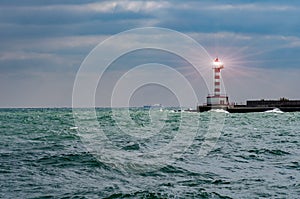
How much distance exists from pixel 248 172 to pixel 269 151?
8.01 metres

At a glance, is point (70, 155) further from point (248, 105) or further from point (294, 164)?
point (248, 105)

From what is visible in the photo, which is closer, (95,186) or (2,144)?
(95,186)

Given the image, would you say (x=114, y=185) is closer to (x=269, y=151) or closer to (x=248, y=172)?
(x=248, y=172)

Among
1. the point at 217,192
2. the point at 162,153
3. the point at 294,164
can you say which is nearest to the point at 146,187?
the point at 217,192

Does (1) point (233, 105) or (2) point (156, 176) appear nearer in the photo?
(2) point (156, 176)

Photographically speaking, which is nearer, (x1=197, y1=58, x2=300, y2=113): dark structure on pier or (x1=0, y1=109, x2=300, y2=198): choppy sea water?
(x1=0, y1=109, x2=300, y2=198): choppy sea water

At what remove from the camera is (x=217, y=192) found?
15.1 metres

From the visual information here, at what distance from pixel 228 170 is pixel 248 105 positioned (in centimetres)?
11039

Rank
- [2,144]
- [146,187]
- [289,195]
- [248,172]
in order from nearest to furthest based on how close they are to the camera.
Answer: [289,195], [146,187], [248,172], [2,144]

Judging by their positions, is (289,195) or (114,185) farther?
(114,185)

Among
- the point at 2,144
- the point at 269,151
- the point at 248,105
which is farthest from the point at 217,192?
the point at 248,105

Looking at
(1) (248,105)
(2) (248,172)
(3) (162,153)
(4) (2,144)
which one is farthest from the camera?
(1) (248,105)

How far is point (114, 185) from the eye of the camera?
1623cm

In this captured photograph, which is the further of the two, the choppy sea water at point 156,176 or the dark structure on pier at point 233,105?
the dark structure on pier at point 233,105
